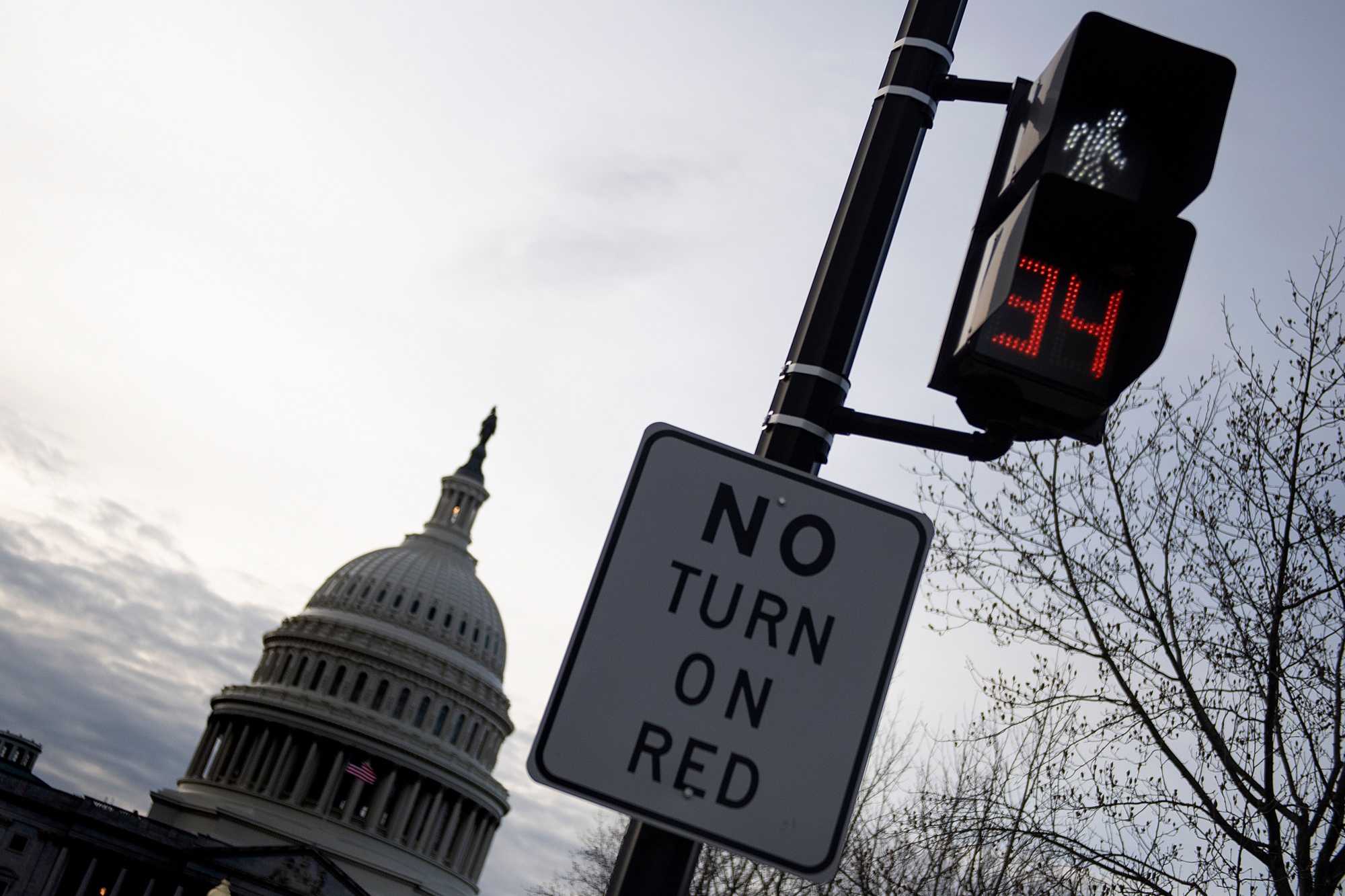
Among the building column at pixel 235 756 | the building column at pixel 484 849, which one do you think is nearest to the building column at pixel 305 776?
the building column at pixel 235 756

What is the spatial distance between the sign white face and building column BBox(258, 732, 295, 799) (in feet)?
246

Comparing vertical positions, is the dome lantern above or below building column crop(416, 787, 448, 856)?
above

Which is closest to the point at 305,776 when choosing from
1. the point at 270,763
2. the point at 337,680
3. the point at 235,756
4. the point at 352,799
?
the point at 270,763

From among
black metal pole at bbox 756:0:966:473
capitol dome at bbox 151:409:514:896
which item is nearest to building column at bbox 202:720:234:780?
capitol dome at bbox 151:409:514:896

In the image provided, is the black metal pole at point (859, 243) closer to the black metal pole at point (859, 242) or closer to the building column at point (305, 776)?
the black metal pole at point (859, 242)

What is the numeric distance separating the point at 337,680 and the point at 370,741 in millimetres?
5502

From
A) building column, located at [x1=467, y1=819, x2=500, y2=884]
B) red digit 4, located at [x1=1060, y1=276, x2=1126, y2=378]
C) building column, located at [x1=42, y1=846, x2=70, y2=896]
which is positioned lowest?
building column, located at [x1=42, y1=846, x2=70, y2=896]

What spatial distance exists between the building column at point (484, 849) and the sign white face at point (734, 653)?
261ft


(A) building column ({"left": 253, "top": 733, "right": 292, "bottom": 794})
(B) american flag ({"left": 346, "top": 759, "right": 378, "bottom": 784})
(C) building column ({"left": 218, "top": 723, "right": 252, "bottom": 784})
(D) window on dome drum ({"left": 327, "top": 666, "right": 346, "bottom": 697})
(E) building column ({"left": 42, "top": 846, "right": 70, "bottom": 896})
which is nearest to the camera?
(E) building column ({"left": 42, "top": 846, "right": 70, "bottom": 896})

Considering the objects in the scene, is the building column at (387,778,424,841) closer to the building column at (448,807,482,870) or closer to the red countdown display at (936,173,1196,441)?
the building column at (448,807,482,870)

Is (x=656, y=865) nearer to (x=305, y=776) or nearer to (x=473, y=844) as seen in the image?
(x=305, y=776)

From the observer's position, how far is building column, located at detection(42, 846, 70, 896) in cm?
5738

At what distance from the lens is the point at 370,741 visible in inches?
2827

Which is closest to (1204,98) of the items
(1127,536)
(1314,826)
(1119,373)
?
(1119,373)
